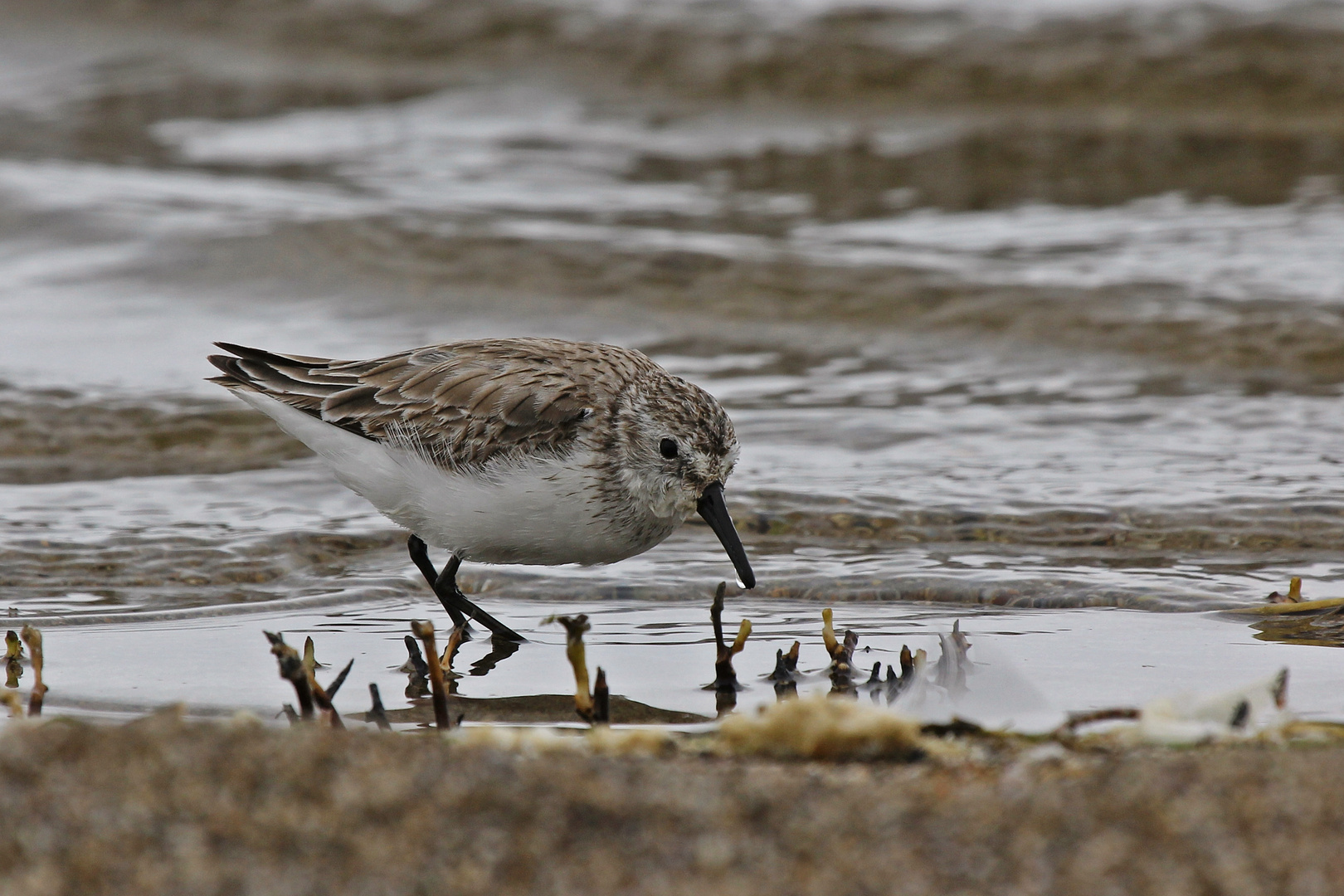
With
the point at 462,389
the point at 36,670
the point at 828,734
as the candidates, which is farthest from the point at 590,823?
the point at 462,389

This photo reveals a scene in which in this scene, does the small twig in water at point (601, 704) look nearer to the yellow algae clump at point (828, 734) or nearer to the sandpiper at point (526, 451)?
the yellow algae clump at point (828, 734)

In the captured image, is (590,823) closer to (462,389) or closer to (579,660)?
(579,660)

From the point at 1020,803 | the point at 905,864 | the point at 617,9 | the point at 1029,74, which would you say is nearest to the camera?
the point at 905,864

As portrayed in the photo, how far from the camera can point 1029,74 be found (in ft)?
45.3

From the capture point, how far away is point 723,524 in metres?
4.61

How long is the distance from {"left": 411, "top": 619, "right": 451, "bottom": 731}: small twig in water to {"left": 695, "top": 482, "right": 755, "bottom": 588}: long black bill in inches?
53.7

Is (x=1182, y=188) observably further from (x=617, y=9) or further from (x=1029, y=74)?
(x=617, y=9)

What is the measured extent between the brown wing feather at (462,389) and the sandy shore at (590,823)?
1.89m

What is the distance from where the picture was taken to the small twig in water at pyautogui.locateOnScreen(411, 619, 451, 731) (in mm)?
3271

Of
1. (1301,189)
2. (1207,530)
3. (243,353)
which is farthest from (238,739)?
(1301,189)

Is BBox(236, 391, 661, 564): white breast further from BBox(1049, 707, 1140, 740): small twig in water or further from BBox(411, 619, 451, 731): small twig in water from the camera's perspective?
BBox(1049, 707, 1140, 740): small twig in water

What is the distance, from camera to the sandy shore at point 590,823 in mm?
2295

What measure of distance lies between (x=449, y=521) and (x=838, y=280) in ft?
18.8

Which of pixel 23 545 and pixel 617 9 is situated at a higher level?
pixel 617 9
